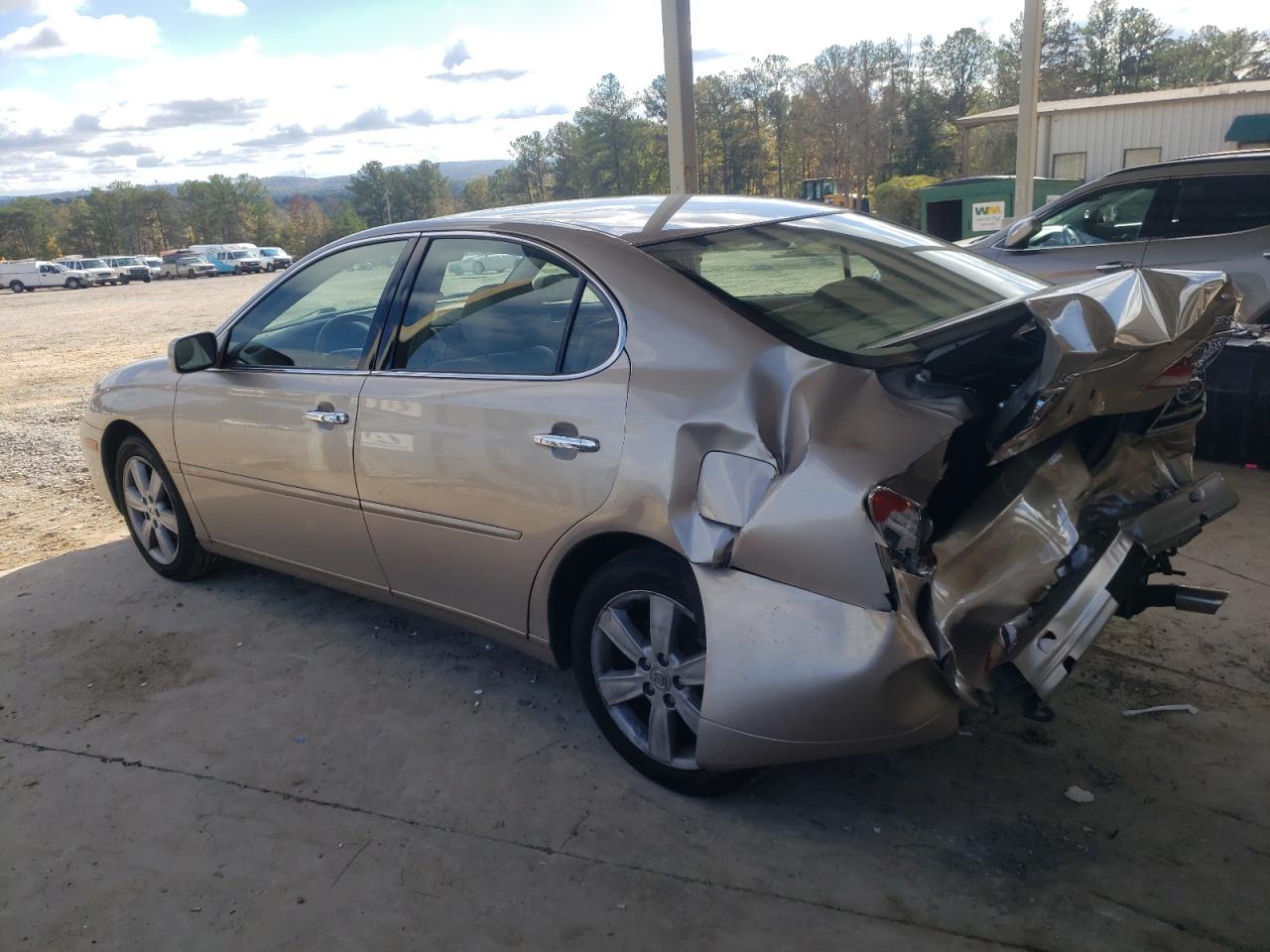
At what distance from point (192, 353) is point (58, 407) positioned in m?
7.82

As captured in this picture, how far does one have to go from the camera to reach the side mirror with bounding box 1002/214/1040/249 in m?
7.73

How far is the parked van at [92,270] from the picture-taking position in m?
50.8

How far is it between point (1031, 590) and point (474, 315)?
1984 mm

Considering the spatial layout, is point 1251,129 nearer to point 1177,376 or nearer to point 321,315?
point 1177,376

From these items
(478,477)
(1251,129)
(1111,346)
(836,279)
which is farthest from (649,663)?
(1251,129)

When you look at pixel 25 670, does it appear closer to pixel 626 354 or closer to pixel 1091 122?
pixel 626 354

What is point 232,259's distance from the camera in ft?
190

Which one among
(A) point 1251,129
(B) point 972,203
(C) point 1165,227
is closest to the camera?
(C) point 1165,227

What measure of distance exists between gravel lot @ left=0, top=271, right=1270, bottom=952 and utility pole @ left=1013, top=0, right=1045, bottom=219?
8359mm

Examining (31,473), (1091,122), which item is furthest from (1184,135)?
(31,473)

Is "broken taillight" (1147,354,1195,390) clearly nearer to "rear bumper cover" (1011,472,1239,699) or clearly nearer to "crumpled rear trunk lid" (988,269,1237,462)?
"crumpled rear trunk lid" (988,269,1237,462)

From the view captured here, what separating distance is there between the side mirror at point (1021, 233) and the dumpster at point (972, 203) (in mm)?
8087

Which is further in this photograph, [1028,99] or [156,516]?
[1028,99]

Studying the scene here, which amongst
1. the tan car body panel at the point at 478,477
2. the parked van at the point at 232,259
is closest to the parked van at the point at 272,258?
the parked van at the point at 232,259
